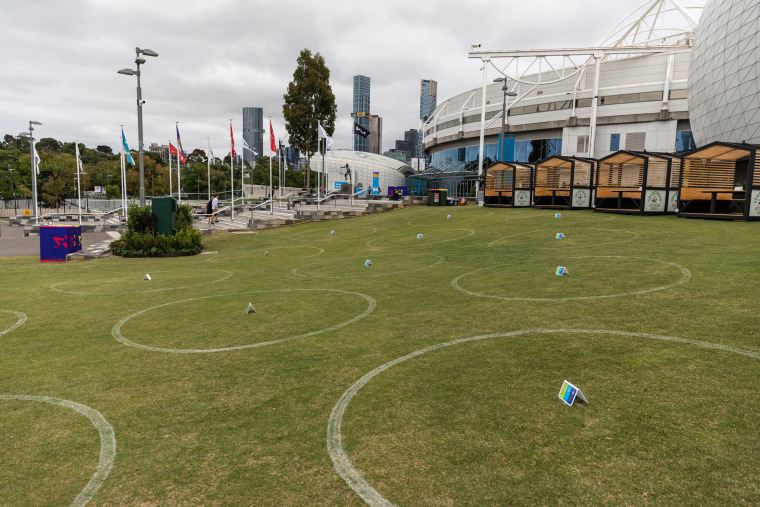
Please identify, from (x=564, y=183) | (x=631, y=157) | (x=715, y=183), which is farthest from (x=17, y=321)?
(x=564, y=183)

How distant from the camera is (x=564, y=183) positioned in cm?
2667

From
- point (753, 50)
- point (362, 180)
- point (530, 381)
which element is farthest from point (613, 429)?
point (362, 180)

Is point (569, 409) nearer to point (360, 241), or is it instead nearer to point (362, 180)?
point (360, 241)

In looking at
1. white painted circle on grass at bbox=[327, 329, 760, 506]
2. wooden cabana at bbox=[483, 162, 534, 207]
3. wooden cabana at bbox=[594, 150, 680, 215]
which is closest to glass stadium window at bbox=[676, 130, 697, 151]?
wooden cabana at bbox=[483, 162, 534, 207]

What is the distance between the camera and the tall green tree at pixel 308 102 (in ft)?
144

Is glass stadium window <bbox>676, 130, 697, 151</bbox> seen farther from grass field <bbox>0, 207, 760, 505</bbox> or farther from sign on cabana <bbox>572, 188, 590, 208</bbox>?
grass field <bbox>0, 207, 760, 505</bbox>

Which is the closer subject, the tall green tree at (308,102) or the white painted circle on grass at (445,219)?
the white painted circle on grass at (445,219)

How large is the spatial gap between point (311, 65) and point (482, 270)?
40.0m

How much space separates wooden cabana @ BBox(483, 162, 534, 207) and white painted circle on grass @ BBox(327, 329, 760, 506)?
2456 centimetres

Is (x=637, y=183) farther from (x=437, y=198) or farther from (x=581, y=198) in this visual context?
(x=437, y=198)

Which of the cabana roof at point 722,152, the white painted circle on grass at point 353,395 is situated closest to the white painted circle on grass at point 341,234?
the cabana roof at point 722,152

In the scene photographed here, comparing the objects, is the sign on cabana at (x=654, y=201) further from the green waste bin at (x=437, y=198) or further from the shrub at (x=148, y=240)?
the shrub at (x=148, y=240)

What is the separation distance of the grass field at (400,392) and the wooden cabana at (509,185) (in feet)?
64.3

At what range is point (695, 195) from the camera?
18.9 metres
